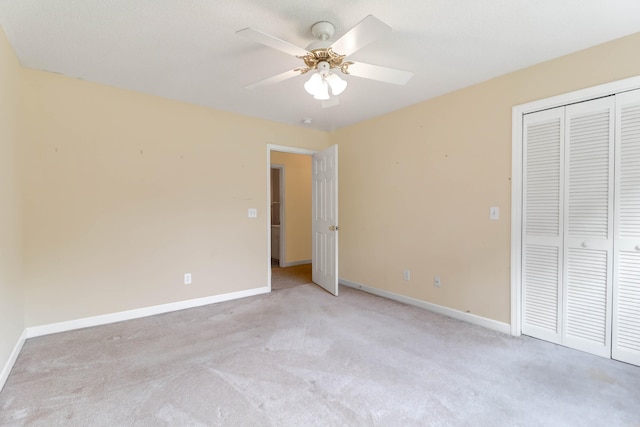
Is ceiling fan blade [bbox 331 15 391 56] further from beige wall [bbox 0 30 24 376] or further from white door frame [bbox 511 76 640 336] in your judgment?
beige wall [bbox 0 30 24 376]

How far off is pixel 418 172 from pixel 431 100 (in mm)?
791

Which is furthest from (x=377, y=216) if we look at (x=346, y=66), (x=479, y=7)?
(x=479, y=7)

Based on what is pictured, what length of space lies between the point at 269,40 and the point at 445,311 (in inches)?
117

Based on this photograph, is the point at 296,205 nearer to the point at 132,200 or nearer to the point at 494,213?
the point at 132,200

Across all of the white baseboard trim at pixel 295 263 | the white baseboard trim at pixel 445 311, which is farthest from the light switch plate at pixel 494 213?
the white baseboard trim at pixel 295 263

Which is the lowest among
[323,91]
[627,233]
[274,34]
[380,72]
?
[627,233]

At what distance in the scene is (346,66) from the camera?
6.71 ft

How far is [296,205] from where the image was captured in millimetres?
5961

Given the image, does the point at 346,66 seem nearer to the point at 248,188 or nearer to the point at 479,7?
the point at 479,7

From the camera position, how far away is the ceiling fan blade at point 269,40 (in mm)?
1566

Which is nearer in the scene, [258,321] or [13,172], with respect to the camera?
[13,172]

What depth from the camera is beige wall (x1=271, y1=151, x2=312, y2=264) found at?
583 centimetres

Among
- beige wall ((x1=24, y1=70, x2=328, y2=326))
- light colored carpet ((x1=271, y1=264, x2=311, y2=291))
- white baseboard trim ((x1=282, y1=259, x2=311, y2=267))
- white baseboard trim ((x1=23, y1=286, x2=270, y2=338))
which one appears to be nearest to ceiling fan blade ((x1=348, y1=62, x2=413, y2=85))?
beige wall ((x1=24, y1=70, x2=328, y2=326))

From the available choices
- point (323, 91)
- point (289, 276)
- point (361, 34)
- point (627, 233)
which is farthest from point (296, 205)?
point (627, 233)
